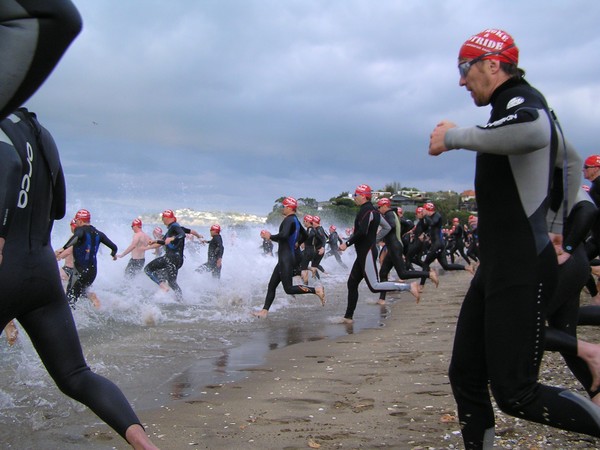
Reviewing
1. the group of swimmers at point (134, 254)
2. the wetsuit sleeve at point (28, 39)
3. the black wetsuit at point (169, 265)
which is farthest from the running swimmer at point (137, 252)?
the wetsuit sleeve at point (28, 39)

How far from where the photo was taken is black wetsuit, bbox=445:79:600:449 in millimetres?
2281

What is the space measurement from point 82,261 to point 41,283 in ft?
25.7

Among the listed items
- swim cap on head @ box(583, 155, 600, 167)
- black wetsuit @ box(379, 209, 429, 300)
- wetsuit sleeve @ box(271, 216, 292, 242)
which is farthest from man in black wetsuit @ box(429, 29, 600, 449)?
black wetsuit @ box(379, 209, 429, 300)

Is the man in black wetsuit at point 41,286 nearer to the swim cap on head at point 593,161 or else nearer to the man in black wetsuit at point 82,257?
the swim cap on head at point 593,161

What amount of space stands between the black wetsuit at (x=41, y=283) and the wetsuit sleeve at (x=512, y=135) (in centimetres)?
179

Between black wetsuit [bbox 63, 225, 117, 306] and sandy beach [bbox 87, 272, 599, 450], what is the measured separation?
4.44m

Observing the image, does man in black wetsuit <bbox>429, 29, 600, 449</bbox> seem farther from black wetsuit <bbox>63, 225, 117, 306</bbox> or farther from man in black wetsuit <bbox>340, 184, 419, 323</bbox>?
black wetsuit <bbox>63, 225, 117, 306</bbox>

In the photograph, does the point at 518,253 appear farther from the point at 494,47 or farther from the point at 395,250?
the point at 395,250

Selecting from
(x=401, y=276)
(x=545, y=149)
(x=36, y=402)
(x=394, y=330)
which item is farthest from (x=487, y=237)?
(x=401, y=276)

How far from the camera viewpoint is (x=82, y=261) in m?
10.2

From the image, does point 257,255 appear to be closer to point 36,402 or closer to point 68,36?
point 36,402

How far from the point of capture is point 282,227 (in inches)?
424

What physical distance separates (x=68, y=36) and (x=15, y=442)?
3.12 m

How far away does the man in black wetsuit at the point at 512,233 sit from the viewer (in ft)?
7.50
